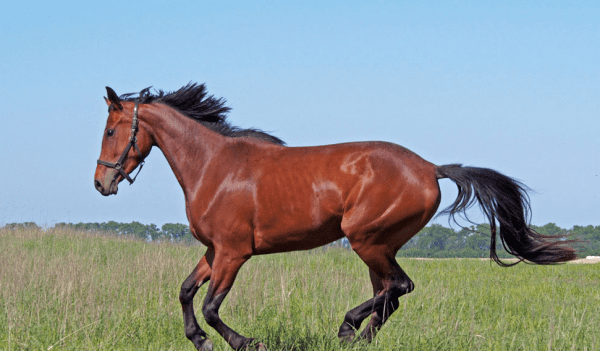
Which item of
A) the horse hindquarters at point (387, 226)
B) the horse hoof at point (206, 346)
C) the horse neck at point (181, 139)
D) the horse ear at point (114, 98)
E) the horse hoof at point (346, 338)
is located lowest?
the horse hoof at point (206, 346)

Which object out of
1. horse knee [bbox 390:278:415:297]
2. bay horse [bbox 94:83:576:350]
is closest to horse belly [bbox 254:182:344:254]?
bay horse [bbox 94:83:576:350]

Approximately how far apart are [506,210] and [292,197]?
2087 mm

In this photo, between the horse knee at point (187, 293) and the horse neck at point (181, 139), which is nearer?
the horse knee at point (187, 293)

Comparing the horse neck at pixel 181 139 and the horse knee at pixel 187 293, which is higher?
the horse neck at pixel 181 139

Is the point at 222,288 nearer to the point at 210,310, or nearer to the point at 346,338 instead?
the point at 210,310

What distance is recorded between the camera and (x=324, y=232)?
4.76 metres

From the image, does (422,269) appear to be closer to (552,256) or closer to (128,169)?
(552,256)

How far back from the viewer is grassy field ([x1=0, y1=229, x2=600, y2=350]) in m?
5.12

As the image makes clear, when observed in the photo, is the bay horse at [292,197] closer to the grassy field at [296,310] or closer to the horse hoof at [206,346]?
the horse hoof at [206,346]

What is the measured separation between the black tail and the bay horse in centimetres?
1

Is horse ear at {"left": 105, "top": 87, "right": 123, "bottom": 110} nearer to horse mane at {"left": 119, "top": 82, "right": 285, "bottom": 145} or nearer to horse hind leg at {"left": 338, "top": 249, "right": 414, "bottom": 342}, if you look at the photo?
horse mane at {"left": 119, "top": 82, "right": 285, "bottom": 145}

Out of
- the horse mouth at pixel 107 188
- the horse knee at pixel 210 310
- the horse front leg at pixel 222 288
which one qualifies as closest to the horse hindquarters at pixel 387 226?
the horse front leg at pixel 222 288

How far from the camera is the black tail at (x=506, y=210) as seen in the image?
5.02m

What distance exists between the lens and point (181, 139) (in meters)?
5.19
